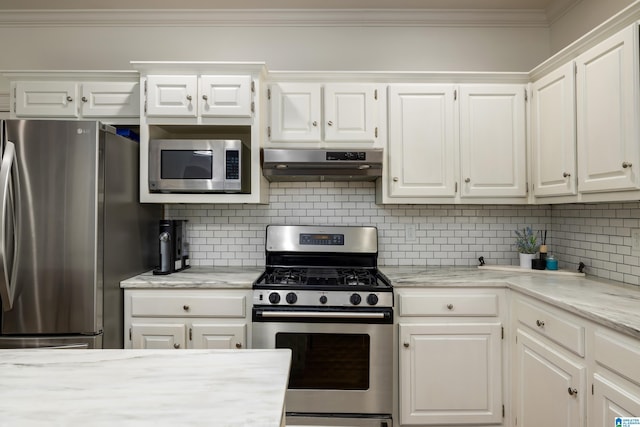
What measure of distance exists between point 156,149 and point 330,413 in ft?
6.43

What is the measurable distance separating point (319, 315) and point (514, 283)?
3.77ft

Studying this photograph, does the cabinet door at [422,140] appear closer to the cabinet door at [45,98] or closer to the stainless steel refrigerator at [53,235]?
the stainless steel refrigerator at [53,235]

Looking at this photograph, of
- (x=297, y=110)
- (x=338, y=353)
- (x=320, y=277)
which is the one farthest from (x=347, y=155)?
(x=338, y=353)

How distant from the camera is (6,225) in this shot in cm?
199

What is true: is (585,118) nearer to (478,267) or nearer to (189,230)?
(478,267)

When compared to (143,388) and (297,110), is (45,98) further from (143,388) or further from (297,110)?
(143,388)

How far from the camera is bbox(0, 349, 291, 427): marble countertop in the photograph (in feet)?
2.43

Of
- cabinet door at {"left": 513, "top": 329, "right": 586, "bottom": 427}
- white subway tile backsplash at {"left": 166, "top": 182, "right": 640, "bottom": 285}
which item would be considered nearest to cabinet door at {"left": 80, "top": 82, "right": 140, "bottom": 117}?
white subway tile backsplash at {"left": 166, "top": 182, "right": 640, "bottom": 285}

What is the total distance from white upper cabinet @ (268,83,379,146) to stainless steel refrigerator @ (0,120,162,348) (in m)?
1.09

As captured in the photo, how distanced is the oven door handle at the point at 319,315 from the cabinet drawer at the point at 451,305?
213 millimetres

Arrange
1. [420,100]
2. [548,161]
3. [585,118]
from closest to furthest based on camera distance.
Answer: [585,118]
[548,161]
[420,100]

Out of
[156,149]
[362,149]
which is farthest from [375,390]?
[156,149]

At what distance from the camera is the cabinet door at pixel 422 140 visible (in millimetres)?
2580

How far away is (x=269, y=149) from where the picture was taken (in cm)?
245
